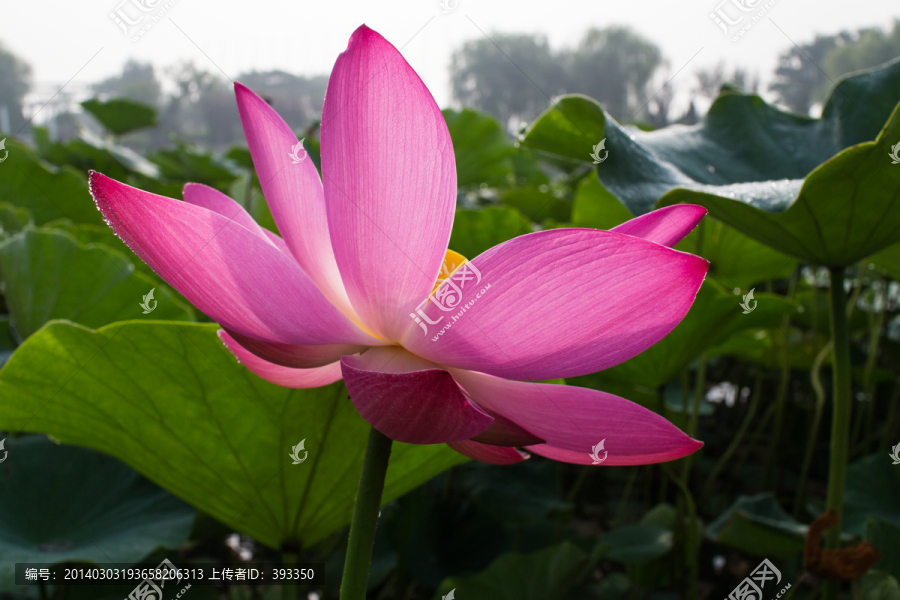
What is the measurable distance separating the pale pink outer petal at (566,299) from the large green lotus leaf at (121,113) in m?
3.85

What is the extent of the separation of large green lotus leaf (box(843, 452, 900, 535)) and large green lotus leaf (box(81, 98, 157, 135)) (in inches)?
148

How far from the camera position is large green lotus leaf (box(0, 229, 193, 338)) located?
823 millimetres

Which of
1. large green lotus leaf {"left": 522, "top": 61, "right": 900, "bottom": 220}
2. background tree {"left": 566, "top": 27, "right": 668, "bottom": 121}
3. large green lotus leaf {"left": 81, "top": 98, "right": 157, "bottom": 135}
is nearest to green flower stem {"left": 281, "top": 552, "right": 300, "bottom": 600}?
large green lotus leaf {"left": 522, "top": 61, "right": 900, "bottom": 220}

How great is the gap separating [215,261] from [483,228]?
765 millimetres

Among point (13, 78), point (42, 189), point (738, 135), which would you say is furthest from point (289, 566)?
point (13, 78)

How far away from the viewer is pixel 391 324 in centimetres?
33

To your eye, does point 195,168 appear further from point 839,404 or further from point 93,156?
point 839,404

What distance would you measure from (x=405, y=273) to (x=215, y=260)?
0.09m

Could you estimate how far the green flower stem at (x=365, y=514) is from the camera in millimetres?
327

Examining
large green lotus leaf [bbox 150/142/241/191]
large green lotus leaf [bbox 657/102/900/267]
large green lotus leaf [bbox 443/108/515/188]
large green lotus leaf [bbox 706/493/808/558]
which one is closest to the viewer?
large green lotus leaf [bbox 657/102/900/267]

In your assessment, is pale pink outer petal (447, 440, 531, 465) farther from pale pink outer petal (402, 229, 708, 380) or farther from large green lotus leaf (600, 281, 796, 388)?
large green lotus leaf (600, 281, 796, 388)

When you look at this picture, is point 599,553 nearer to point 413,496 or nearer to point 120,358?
point 413,496

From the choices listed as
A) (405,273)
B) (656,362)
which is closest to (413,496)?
(656,362)

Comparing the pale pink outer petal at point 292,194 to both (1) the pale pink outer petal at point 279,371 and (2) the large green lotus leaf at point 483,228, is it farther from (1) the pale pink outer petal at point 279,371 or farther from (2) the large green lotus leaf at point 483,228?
(2) the large green lotus leaf at point 483,228
